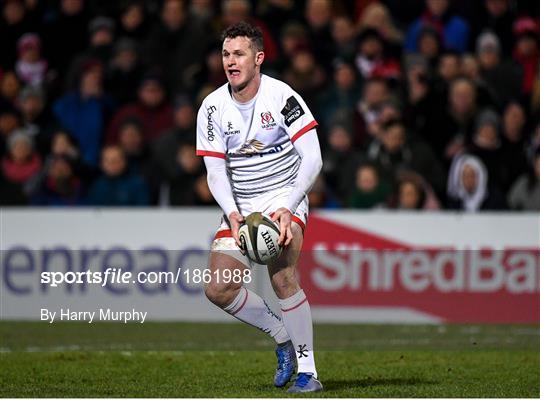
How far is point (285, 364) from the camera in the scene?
9.85m

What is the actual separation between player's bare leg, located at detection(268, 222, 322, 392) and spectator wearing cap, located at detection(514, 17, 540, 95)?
950cm

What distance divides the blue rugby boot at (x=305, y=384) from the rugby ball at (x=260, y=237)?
2.83 ft

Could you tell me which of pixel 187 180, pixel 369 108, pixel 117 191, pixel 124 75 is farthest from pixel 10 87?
pixel 369 108

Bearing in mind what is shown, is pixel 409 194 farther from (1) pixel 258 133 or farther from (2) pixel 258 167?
(1) pixel 258 133

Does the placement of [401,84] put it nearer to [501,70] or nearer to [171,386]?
[501,70]

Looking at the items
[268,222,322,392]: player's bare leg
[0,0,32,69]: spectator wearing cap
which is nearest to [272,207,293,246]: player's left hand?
[268,222,322,392]: player's bare leg

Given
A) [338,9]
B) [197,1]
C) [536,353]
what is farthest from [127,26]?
[536,353]

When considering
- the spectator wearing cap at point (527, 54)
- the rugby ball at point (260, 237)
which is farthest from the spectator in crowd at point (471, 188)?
the rugby ball at point (260, 237)

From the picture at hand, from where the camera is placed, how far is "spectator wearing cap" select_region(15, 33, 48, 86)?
18.5 metres

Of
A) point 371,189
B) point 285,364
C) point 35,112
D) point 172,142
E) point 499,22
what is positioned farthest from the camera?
point 499,22

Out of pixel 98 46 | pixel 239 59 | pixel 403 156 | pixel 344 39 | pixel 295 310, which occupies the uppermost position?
pixel 344 39

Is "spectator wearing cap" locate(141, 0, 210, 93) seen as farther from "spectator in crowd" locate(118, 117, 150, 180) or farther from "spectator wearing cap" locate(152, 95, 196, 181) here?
"spectator in crowd" locate(118, 117, 150, 180)

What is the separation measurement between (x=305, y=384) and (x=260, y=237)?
1.10 metres

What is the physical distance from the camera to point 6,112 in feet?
58.0
